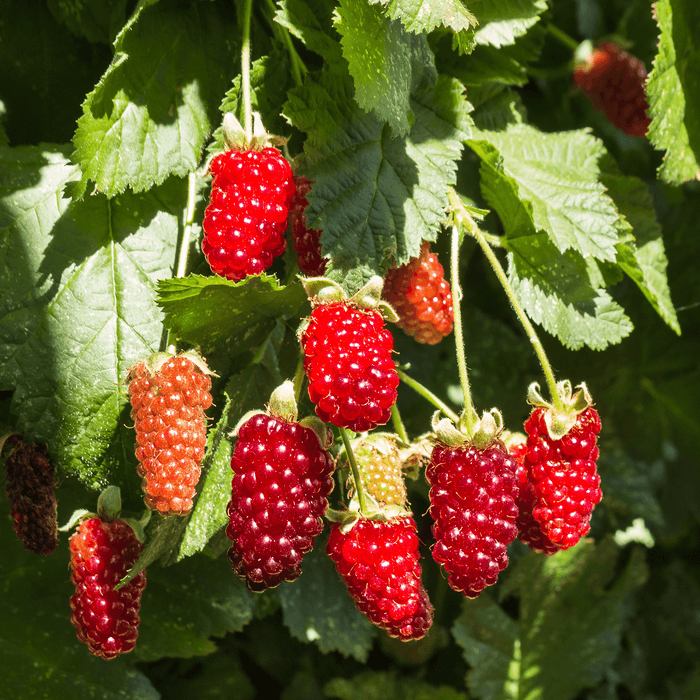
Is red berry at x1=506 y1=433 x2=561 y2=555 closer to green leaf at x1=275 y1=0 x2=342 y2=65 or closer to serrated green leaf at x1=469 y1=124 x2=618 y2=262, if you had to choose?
serrated green leaf at x1=469 y1=124 x2=618 y2=262

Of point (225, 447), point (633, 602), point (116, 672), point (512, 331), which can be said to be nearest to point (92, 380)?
point (225, 447)

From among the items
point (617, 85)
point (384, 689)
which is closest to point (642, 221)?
point (617, 85)

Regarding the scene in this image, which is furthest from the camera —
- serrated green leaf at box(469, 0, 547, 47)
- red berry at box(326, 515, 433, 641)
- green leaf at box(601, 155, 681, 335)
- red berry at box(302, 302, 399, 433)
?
green leaf at box(601, 155, 681, 335)

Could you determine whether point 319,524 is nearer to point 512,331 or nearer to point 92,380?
point 92,380

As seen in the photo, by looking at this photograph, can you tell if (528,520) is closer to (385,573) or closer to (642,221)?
(385,573)

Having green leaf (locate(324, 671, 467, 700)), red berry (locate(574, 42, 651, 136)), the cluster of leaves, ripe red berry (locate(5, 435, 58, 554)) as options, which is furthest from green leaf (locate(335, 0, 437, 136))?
green leaf (locate(324, 671, 467, 700))

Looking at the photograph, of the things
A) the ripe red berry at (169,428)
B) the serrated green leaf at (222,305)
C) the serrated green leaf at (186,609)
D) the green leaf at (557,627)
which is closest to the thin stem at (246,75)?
the serrated green leaf at (222,305)
